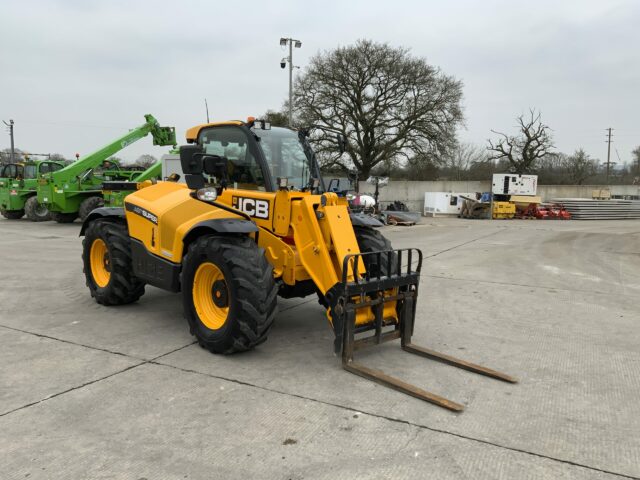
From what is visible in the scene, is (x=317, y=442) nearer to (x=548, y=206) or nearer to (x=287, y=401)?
(x=287, y=401)

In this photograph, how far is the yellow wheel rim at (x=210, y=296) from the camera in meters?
4.81

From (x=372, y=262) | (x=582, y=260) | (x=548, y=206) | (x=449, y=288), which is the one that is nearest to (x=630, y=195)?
(x=548, y=206)

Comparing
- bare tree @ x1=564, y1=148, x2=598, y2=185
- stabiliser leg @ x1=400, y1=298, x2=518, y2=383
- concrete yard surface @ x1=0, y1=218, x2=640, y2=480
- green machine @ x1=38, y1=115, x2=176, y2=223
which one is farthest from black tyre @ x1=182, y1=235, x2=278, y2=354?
bare tree @ x1=564, y1=148, x2=598, y2=185

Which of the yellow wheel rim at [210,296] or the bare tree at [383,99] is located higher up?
the bare tree at [383,99]

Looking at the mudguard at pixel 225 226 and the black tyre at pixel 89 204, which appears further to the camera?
the black tyre at pixel 89 204

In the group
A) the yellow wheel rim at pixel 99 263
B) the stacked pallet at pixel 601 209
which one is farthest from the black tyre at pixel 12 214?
the stacked pallet at pixel 601 209

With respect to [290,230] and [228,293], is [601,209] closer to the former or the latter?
[290,230]

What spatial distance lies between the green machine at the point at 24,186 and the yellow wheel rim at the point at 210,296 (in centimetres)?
1809

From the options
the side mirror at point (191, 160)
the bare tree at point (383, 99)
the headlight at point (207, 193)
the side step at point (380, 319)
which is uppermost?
the bare tree at point (383, 99)

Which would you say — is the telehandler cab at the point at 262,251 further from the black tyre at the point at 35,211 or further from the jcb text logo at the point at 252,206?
the black tyre at the point at 35,211

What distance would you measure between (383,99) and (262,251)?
1156 inches

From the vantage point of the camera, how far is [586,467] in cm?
297

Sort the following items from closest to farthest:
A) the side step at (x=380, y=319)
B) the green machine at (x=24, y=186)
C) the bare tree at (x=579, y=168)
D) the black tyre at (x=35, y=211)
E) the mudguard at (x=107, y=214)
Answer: the side step at (x=380, y=319) < the mudguard at (x=107, y=214) < the black tyre at (x=35, y=211) < the green machine at (x=24, y=186) < the bare tree at (x=579, y=168)

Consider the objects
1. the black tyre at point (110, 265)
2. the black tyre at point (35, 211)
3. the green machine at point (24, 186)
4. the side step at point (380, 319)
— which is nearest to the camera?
the side step at point (380, 319)
